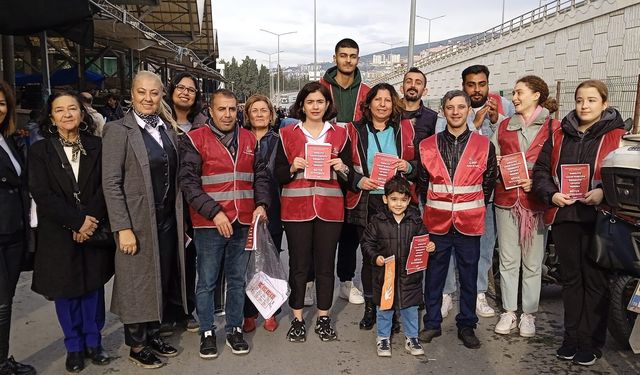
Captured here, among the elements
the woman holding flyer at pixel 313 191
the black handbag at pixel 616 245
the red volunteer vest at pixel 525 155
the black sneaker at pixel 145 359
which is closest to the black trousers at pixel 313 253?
the woman holding flyer at pixel 313 191

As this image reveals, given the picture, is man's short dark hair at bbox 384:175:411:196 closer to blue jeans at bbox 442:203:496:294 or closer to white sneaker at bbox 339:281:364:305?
blue jeans at bbox 442:203:496:294

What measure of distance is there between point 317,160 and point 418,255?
101 centimetres

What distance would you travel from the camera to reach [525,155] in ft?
13.8

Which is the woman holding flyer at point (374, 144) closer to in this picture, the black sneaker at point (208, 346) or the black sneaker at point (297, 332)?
the black sneaker at point (297, 332)

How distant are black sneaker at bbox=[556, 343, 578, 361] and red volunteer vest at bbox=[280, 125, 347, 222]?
1.88 m

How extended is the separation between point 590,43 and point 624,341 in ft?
69.8

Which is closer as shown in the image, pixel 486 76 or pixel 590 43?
pixel 486 76

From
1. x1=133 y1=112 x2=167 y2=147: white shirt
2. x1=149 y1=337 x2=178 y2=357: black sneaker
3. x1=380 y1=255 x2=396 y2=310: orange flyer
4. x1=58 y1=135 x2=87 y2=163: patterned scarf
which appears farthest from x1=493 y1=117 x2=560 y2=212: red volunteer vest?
x1=58 y1=135 x2=87 y2=163: patterned scarf

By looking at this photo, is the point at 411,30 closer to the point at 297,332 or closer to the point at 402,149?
the point at 402,149

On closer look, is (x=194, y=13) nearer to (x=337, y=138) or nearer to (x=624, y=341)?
(x=337, y=138)

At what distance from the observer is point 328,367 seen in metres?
3.81

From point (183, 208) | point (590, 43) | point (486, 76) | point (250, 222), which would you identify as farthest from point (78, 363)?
point (590, 43)

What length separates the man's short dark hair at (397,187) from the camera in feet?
12.7

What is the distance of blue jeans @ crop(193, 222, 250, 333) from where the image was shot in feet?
12.9
